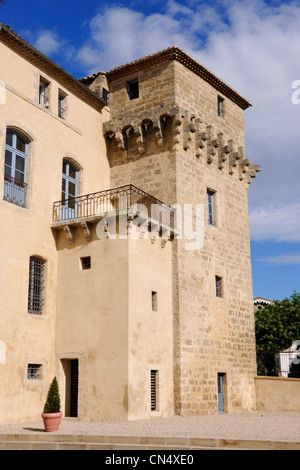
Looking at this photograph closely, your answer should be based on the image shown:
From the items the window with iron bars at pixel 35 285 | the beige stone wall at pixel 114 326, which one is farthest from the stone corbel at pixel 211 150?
the window with iron bars at pixel 35 285

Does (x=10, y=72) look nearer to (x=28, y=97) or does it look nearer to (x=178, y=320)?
(x=28, y=97)

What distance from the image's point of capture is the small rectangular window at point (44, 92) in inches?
719

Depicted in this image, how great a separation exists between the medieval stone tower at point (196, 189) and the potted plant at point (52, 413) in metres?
5.42

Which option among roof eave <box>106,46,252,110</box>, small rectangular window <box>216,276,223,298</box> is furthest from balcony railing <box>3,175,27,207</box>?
small rectangular window <box>216,276,223,298</box>

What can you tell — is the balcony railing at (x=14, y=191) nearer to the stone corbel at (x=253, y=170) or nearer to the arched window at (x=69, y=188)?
the arched window at (x=69, y=188)

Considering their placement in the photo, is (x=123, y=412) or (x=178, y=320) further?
(x=178, y=320)

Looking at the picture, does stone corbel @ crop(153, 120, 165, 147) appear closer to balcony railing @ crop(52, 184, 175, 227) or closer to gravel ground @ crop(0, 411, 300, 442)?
balcony railing @ crop(52, 184, 175, 227)

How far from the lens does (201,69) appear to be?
829 inches

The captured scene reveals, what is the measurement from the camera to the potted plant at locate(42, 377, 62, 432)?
1277 cm

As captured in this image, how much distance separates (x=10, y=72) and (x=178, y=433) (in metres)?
11.6

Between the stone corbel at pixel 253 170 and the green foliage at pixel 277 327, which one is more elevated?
the stone corbel at pixel 253 170
